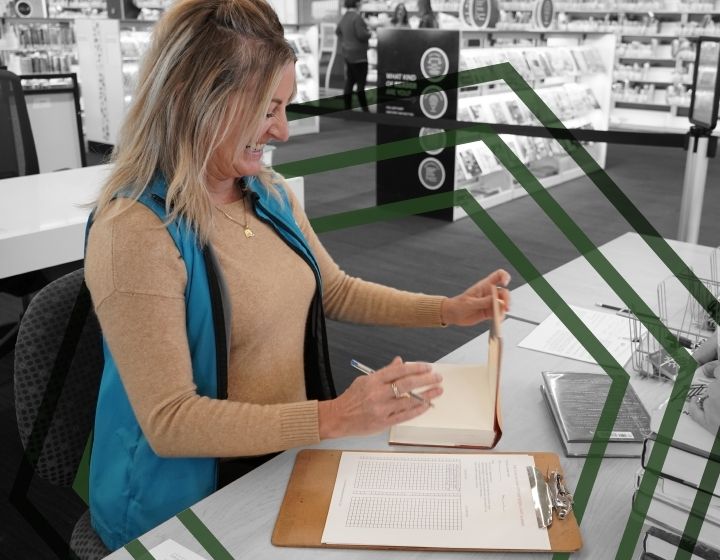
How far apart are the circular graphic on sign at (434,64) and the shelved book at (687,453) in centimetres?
469

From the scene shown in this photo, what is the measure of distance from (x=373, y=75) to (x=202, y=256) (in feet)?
38.9

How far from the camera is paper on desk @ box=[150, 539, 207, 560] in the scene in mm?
942

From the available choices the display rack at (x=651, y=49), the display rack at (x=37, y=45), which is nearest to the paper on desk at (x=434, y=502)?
the display rack at (x=37, y=45)

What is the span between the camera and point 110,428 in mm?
1180

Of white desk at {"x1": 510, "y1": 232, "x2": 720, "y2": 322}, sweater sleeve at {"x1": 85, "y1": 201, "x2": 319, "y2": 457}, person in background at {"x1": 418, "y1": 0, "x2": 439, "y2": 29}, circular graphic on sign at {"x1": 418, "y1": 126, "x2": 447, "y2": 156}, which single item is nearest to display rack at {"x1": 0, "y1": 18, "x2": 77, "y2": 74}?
person in background at {"x1": 418, "y1": 0, "x2": 439, "y2": 29}

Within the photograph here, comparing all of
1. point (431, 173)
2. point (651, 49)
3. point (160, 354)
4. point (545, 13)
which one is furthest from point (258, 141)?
point (651, 49)

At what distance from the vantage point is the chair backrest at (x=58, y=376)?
4.05 feet

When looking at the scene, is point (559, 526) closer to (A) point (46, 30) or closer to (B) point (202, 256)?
(B) point (202, 256)

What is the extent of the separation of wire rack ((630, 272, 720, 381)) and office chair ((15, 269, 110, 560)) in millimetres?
1100

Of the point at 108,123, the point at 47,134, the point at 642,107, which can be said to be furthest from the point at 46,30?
the point at 642,107

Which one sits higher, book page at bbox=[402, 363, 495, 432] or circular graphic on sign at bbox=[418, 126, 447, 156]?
book page at bbox=[402, 363, 495, 432]

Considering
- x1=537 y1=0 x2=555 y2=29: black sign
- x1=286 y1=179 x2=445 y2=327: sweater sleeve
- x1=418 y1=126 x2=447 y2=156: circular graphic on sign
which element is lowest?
x1=418 y1=126 x2=447 y2=156: circular graphic on sign

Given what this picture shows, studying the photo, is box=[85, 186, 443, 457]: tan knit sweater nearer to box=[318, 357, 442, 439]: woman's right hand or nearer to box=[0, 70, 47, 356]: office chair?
box=[318, 357, 442, 439]: woman's right hand
